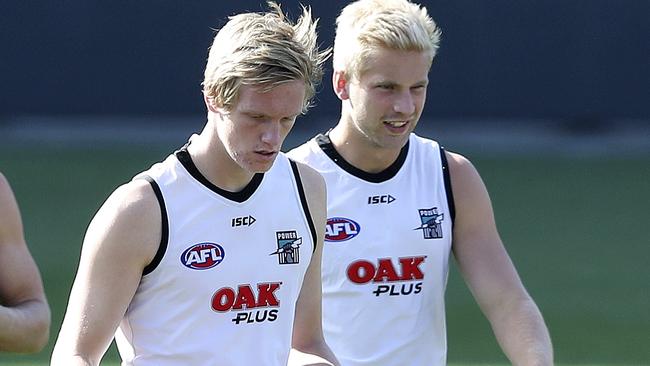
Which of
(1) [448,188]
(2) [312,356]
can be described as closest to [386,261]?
(1) [448,188]

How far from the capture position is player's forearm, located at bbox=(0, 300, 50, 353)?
3.91 meters

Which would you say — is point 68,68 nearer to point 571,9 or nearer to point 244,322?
point 571,9

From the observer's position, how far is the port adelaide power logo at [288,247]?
13.0ft

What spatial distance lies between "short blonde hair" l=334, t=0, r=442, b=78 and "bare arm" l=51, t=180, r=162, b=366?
1237 millimetres

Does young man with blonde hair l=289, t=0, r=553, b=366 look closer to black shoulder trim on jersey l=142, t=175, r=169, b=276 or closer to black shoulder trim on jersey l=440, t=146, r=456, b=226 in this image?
black shoulder trim on jersey l=440, t=146, r=456, b=226

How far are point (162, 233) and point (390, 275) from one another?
48.0 inches

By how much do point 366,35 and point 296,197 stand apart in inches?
31.7

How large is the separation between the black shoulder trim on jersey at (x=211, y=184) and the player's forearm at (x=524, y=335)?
3.37 feet

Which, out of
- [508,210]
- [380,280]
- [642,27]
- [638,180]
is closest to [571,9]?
[642,27]

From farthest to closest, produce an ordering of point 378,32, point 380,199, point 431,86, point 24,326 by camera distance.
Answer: point 431,86, point 380,199, point 378,32, point 24,326

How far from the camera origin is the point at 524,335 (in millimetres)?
4453

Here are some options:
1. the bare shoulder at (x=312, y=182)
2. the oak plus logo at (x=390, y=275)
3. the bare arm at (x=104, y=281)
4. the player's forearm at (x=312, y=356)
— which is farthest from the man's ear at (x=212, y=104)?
the oak plus logo at (x=390, y=275)

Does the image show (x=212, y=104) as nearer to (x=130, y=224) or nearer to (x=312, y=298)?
(x=130, y=224)

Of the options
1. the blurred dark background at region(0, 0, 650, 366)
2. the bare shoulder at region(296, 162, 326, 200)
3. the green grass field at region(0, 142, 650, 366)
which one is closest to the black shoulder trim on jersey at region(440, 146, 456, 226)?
the bare shoulder at region(296, 162, 326, 200)
